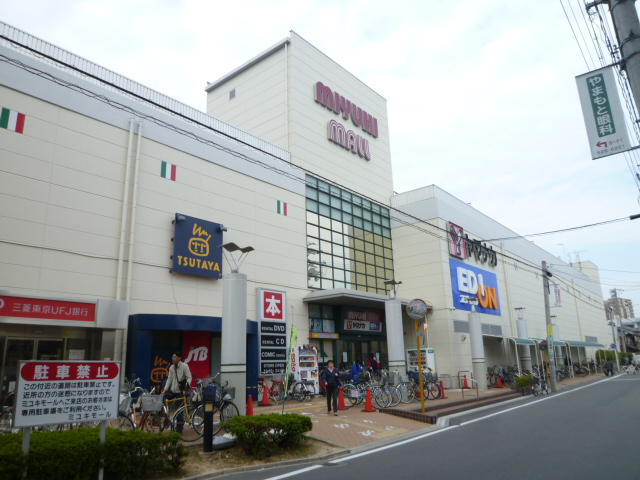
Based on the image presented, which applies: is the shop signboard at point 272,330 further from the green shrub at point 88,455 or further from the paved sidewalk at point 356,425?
the green shrub at point 88,455

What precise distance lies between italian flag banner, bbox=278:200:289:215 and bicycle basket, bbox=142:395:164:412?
1327 cm

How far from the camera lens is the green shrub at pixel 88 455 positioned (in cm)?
625

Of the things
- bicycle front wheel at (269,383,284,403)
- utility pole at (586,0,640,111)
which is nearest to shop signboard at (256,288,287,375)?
bicycle front wheel at (269,383,284,403)

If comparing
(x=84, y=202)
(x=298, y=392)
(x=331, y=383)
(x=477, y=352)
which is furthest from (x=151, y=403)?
(x=477, y=352)

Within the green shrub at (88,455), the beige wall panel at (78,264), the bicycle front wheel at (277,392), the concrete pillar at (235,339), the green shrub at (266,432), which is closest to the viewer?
the green shrub at (88,455)

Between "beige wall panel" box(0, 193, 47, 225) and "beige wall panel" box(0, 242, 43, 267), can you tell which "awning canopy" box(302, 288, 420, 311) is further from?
"beige wall panel" box(0, 193, 47, 225)

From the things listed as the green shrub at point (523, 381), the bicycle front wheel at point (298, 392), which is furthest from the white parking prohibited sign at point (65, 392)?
Answer: the green shrub at point (523, 381)

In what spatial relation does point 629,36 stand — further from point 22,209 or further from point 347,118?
point 347,118

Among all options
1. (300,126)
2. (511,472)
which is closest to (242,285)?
(511,472)

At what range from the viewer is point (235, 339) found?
12055 millimetres

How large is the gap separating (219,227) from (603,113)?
553 inches

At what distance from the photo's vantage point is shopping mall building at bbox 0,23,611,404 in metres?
14.0

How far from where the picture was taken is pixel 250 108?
27672 millimetres

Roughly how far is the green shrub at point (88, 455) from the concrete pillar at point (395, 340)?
1341cm
